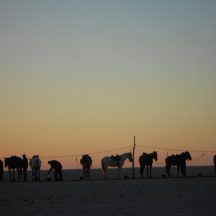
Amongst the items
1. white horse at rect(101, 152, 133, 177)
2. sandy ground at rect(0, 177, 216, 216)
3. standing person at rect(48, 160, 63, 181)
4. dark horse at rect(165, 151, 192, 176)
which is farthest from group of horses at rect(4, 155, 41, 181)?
sandy ground at rect(0, 177, 216, 216)

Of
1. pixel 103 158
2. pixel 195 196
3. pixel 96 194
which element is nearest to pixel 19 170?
pixel 103 158

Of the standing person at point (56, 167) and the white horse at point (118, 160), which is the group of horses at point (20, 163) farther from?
the white horse at point (118, 160)

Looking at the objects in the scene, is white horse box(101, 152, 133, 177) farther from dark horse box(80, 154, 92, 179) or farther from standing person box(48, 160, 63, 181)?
standing person box(48, 160, 63, 181)

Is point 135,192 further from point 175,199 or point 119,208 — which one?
point 119,208

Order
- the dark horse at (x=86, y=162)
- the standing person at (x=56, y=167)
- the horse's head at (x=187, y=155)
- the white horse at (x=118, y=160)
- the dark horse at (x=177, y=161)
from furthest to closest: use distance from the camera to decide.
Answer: the white horse at (x=118, y=160) → the dark horse at (x=86, y=162) → the horse's head at (x=187, y=155) → the dark horse at (x=177, y=161) → the standing person at (x=56, y=167)

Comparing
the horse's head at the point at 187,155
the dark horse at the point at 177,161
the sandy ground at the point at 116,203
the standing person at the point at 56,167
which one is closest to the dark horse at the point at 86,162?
the standing person at the point at 56,167

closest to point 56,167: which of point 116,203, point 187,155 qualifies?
point 187,155

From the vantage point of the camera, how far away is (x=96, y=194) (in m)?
24.1

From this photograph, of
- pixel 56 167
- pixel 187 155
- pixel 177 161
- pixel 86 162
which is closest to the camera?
pixel 56 167

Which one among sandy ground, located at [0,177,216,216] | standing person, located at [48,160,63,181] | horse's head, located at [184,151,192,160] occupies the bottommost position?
sandy ground, located at [0,177,216,216]

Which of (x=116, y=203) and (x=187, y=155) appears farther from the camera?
(x=187, y=155)

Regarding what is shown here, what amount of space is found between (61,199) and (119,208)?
4.79 metres

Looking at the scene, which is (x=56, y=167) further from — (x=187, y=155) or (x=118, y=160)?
(x=187, y=155)

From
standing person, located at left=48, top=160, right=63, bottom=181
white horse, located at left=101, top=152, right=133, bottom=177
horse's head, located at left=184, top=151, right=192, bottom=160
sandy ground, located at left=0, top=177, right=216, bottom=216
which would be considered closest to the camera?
sandy ground, located at left=0, top=177, right=216, bottom=216
